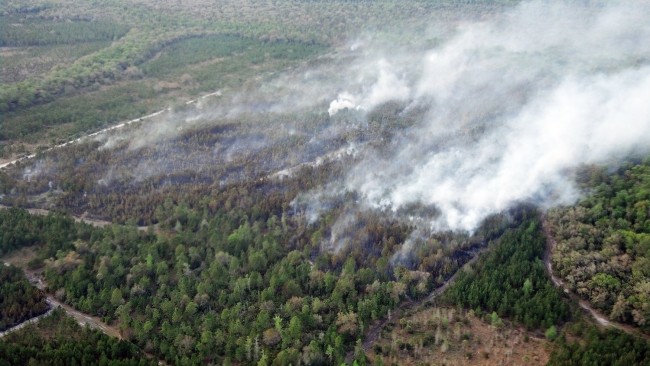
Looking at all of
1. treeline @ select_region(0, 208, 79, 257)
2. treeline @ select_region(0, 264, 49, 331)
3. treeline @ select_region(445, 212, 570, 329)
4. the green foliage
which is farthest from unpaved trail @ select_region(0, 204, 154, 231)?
the green foliage

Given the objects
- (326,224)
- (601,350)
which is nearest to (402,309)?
(326,224)

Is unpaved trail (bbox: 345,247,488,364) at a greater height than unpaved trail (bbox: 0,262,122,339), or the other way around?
unpaved trail (bbox: 0,262,122,339)

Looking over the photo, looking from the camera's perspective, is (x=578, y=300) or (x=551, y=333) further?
(x=578, y=300)

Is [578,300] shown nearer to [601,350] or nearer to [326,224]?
[601,350]

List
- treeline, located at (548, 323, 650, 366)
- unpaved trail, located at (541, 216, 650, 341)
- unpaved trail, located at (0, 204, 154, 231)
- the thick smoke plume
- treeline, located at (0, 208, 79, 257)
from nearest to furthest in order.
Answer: treeline, located at (548, 323, 650, 366) < unpaved trail, located at (541, 216, 650, 341) < treeline, located at (0, 208, 79, 257) < unpaved trail, located at (0, 204, 154, 231) < the thick smoke plume

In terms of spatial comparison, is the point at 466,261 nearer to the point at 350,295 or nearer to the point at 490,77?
the point at 350,295

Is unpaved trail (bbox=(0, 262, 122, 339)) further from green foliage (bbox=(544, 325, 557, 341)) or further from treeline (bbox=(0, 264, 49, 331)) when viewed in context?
green foliage (bbox=(544, 325, 557, 341))
